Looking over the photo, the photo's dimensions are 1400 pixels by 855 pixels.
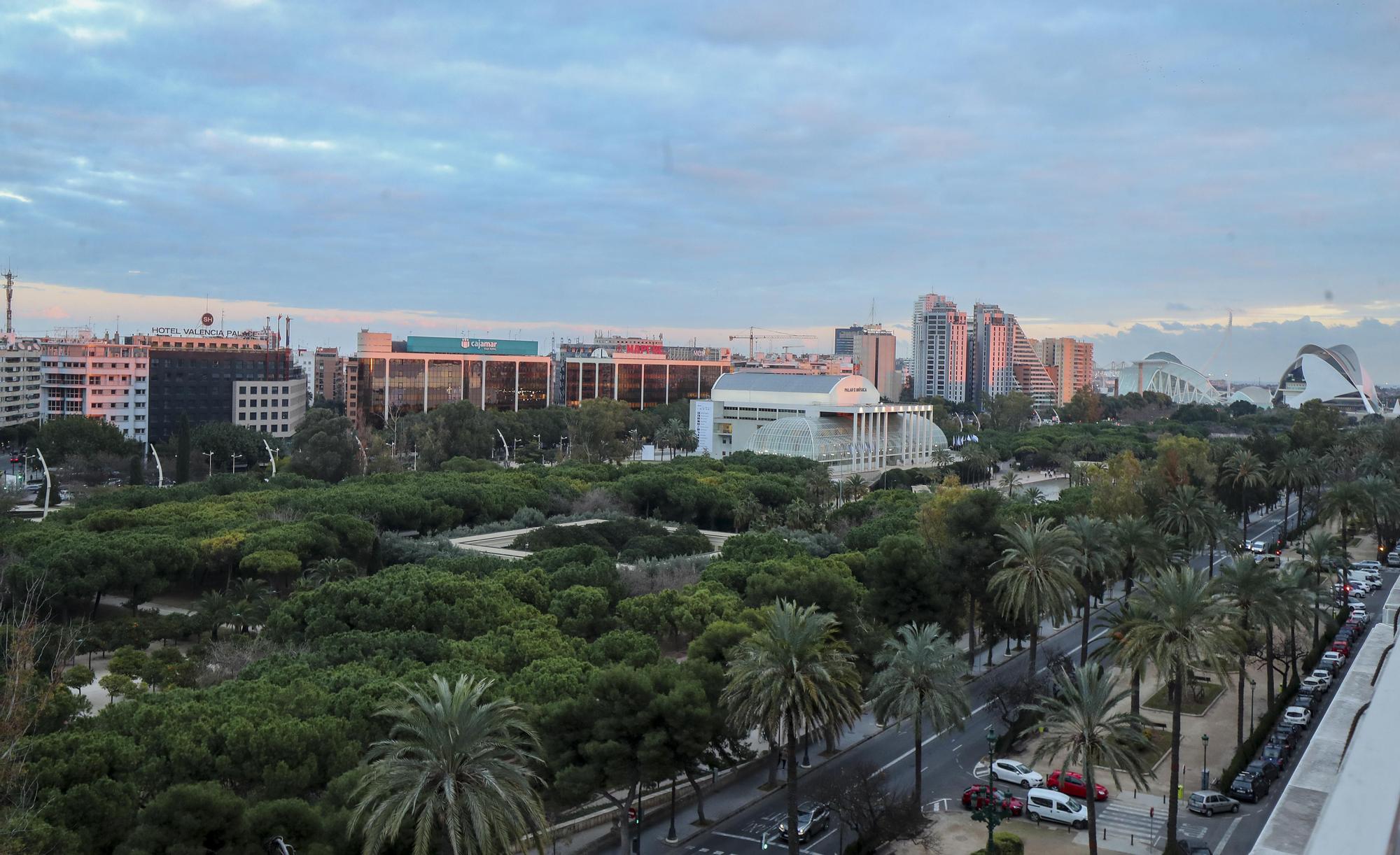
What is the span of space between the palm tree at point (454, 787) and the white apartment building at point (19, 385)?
136509 millimetres

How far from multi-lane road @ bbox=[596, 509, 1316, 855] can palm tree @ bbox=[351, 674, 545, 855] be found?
9.47 m

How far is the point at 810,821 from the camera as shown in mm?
29828

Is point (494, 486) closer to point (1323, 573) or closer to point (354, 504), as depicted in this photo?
point (354, 504)

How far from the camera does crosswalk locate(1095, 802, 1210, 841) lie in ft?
98.9

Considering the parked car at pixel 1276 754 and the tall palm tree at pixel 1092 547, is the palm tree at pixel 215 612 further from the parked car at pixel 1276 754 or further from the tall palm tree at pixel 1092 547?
the parked car at pixel 1276 754

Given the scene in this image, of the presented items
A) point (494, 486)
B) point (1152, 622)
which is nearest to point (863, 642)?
point (1152, 622)

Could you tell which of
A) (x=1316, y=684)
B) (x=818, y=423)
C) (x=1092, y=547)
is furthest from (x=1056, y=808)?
(x=818, y=423)

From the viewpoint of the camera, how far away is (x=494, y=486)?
2931 inches

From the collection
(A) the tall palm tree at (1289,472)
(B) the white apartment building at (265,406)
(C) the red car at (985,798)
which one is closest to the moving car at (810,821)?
(C) the red car at (985,798)

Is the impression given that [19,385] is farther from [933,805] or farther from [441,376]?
[933,805]

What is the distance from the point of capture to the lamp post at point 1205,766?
33.2 metres

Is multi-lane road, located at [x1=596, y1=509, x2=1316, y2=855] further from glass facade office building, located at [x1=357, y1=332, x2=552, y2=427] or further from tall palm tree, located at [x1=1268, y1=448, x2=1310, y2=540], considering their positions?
glass facade office building, located at [x1=357, y1=332, x2=552, y2=427]

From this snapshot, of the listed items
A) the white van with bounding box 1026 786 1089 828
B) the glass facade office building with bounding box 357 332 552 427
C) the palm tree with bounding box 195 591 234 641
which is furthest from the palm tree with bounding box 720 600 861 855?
the glass facade office building with bounding box 357 332 552 427

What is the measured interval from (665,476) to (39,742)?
56690 mm
